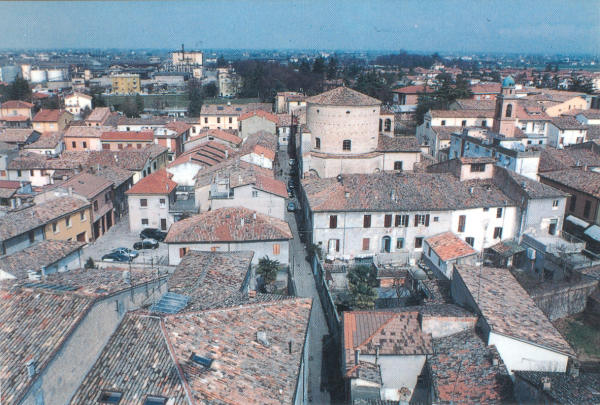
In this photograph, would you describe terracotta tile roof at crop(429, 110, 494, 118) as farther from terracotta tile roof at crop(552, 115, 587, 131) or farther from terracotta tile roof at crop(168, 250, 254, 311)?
terracotta tile roof at crop(168, 250, 254, 311)

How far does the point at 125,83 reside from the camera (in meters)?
100

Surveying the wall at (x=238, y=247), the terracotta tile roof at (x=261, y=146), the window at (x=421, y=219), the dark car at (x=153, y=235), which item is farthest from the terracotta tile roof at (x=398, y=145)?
the dark car at (x=153, y=235)

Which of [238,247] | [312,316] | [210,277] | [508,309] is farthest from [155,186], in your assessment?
[508,309]

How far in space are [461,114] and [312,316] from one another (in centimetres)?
3729

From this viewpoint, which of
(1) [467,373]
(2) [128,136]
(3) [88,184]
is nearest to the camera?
(1) [467,373]

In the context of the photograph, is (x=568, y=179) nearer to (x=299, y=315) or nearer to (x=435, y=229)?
(x=435, y=229)

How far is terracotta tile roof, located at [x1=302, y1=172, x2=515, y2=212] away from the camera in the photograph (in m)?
25.2

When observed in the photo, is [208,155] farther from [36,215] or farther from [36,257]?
[36,257]

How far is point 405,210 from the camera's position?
25.1m

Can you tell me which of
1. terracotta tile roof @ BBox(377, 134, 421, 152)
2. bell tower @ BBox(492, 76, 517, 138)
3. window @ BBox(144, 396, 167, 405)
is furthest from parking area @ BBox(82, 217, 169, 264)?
bell tower @ BBox(492, 76, 517, 138)

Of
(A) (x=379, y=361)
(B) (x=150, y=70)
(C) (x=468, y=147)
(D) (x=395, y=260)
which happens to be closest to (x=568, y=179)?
(C) (x=468, y=147)

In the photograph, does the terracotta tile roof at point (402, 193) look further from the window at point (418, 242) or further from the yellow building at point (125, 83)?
the yellow building at point (125, 83)

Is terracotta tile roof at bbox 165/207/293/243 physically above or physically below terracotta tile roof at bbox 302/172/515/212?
below

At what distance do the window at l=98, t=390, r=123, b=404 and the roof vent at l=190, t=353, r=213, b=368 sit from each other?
1675 millimetres
